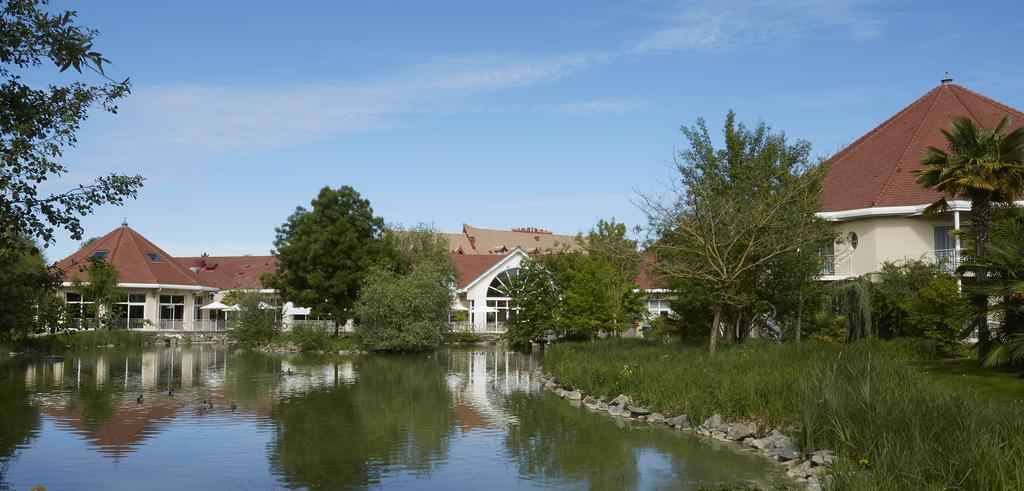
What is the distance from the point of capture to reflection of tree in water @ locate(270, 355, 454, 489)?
12430 millimetres

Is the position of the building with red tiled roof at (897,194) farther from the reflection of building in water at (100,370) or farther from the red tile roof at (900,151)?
the reflection of building in water at (100,370)

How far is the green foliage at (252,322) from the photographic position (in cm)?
4553

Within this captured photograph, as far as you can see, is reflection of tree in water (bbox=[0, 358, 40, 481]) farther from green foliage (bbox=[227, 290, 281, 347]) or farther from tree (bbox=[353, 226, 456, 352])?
green foliage (bbox=[227, 290, 281, 347])

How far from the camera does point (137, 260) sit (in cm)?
5356

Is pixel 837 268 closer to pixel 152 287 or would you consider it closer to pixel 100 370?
pixel 100 370

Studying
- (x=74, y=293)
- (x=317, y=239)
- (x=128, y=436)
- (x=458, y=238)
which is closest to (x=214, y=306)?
(x=74, y=293)

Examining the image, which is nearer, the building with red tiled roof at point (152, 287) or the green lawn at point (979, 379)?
the green lawn at point (979, 379)

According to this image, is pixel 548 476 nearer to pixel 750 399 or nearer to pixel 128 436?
pixel 750 399

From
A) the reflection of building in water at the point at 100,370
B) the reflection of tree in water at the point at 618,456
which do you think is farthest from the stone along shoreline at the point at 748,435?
the reflection of building in water at the point at 100,370

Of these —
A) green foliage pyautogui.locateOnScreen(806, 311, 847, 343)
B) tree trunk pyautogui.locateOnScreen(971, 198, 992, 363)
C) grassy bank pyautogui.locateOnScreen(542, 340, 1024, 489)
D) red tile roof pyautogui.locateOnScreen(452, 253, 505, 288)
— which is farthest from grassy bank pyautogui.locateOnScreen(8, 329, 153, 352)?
tree trunk pyautogui.locateOnScreen(971, 198, 992, 363)

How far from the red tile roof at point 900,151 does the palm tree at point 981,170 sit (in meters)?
10.5

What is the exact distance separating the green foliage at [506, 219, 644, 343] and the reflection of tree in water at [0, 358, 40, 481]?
57.8ft

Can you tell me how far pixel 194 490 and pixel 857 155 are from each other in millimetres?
32130

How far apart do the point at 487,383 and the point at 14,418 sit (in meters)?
12.5
